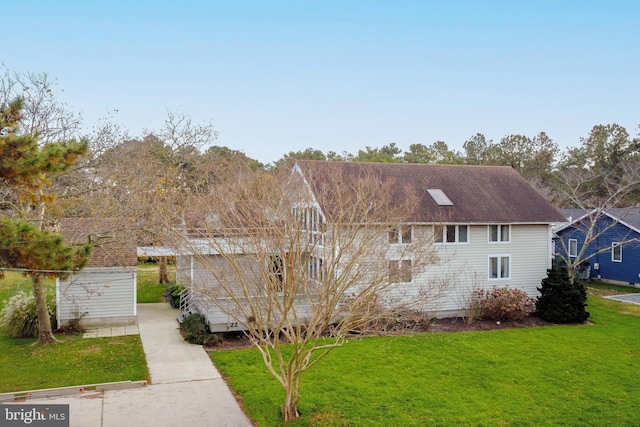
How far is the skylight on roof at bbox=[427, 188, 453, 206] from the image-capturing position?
17.2 metres

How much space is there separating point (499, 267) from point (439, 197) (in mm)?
3615

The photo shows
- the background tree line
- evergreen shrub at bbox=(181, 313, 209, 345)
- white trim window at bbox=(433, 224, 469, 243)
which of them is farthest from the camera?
white trim window at bbox=(433, 224, 469, 243)

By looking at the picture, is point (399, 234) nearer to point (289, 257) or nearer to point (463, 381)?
point (463, 381)

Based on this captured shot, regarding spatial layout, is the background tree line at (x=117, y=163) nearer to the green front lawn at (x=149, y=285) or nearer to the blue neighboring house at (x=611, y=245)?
the green front lawn at (x=149, y=285)

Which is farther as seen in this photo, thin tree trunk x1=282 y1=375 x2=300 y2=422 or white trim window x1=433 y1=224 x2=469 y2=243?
white trim window x1=433 y1=224 x2=469 y2=243

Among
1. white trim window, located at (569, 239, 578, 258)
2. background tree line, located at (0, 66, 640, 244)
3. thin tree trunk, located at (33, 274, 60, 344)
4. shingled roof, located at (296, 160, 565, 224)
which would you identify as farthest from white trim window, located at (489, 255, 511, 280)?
thin tree trunk, located at (33, 274, 60, 344)

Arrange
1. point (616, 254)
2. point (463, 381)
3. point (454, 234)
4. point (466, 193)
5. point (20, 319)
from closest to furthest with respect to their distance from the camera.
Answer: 1. point (463, 381)
2. point (20, 319)
3. point (454, 234)
4. point (466, 193)
5. point (616, 254)

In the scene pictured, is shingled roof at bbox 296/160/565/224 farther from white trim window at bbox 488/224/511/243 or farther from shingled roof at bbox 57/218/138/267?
shingled roof at bbox 57/218/138/267

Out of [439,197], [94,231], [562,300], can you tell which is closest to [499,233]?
[439,197]

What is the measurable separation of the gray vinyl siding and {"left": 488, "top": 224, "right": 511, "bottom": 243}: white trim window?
1320cm

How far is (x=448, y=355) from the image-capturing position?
40.1 ft

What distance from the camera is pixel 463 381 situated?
10188mm

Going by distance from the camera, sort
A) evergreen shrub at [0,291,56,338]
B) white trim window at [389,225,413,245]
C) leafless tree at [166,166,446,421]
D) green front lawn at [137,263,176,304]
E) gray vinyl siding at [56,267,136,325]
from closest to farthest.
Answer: leafless tree at [166,166,446,421]
white trim window at [389,225,413,245]
evergreen shrub at [0,291,56,338]
gray vinyl siding at [56,267,136,325]
green front lawn at [137,263,176,304]

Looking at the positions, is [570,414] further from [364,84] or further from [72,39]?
[72,39]
